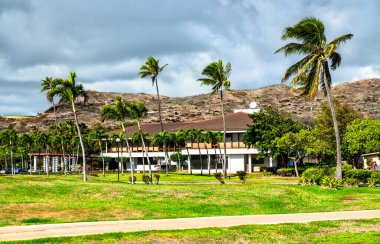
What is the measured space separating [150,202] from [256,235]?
10567 mm

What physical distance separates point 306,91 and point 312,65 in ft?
7.92

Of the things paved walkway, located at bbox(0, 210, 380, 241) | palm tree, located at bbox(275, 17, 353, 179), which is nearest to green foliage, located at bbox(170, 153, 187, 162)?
palm tree, located at bbox(275, 17, 353, 179)

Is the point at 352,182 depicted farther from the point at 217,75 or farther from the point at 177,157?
the point at 177,157

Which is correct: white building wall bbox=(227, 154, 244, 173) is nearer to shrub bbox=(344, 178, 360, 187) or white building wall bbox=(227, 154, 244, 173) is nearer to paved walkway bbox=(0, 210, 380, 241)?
shrub bbox=(344, 178, 360, 187)

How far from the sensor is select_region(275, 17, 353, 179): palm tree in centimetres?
3916

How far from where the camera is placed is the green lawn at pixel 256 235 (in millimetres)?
15000

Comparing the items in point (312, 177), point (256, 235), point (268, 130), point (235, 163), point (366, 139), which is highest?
point (268, 130)

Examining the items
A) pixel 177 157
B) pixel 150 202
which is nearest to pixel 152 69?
pixel 177 157

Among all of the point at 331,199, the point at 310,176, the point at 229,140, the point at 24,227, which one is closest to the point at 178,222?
the point at 24,227

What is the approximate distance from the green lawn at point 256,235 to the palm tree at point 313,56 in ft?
73.0

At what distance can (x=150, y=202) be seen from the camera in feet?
84.2

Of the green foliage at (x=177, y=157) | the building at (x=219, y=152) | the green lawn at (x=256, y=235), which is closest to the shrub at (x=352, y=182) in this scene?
the green lawn at (x=256, y=235)

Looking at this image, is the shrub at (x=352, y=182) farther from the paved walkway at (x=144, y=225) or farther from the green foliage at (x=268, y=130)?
the green foliage at (x=268, y=130)

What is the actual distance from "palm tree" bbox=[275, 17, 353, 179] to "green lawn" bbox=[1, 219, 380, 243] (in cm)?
2224
